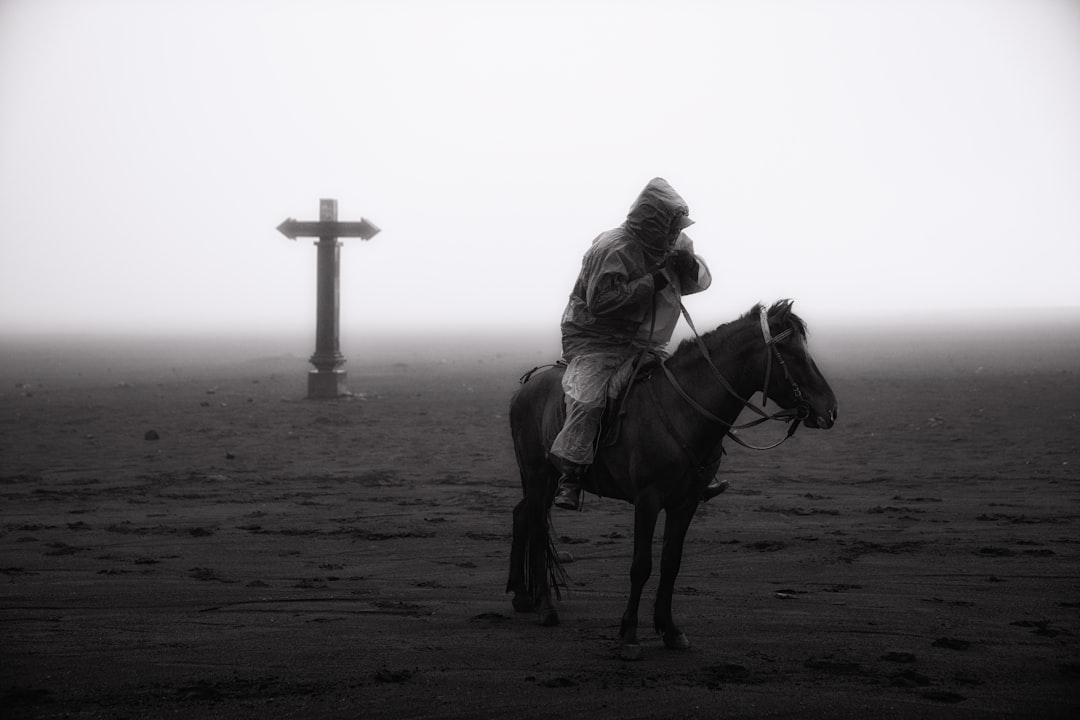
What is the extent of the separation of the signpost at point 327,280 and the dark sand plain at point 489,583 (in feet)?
22.5

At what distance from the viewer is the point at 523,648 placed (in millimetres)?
6535

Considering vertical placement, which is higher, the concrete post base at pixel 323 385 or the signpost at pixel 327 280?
the signpost at pixel 327 280

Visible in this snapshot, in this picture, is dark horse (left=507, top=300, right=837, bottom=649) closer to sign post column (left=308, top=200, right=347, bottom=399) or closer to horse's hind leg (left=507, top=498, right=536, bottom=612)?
horse's hind leg (left=507, top=498, right=536, bottom=612)

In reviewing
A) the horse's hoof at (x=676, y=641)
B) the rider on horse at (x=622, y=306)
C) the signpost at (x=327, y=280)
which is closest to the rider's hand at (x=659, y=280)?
the rider on horse at (x=622, y=306)

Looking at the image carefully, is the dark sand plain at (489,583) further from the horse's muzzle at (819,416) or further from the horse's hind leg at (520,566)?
the horse's muzzle at (819,416)

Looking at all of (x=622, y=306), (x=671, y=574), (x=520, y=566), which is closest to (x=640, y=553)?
(x=671, y=574)

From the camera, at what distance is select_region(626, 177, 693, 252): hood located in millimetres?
7039

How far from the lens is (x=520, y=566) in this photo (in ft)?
24.9

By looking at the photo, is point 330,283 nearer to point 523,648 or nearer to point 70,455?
point 70,455

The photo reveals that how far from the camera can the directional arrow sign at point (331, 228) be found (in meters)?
25.4

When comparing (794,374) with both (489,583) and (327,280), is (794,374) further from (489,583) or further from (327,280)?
(327,280)

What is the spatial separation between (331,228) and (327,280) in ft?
4.30

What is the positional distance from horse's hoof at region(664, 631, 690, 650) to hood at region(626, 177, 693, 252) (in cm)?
265

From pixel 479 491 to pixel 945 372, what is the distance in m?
24.9
